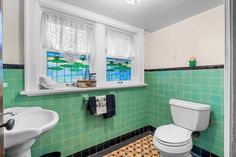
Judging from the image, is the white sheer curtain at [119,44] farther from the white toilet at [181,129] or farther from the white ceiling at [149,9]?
the white toilet at [181,129]

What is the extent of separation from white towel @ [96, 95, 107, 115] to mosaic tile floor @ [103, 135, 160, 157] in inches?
24.9

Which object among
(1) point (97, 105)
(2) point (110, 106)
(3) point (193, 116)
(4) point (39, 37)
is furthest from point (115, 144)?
(4) point (39, 37)

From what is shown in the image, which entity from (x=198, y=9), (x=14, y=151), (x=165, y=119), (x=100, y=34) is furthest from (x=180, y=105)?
(x=14, y=151)

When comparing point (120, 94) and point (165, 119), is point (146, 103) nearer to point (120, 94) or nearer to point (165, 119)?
point (165, 119)

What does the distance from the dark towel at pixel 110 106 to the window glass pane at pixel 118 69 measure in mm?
345

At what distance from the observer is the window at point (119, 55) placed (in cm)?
229

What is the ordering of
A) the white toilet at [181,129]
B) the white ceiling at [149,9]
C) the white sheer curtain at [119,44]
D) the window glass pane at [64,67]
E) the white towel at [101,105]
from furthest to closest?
the white sheer curtain at [119,44], the white towel at [101,105], the window glass pane at [64,67], the white ceiling at [149,9], the white toilet at [181,129]

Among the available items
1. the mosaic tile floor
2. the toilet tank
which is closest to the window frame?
the toilet tank

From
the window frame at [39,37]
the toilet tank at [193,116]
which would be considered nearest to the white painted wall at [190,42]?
the window frame at [39,37]

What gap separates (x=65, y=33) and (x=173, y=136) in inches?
73.2

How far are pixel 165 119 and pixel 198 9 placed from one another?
1.71 metres

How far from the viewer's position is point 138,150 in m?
2.07

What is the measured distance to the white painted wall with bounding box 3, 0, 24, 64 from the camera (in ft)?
4.47

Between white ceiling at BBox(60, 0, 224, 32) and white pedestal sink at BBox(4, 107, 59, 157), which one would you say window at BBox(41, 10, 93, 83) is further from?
white pedestal sink at BBox(4, 107, 59, 157)
